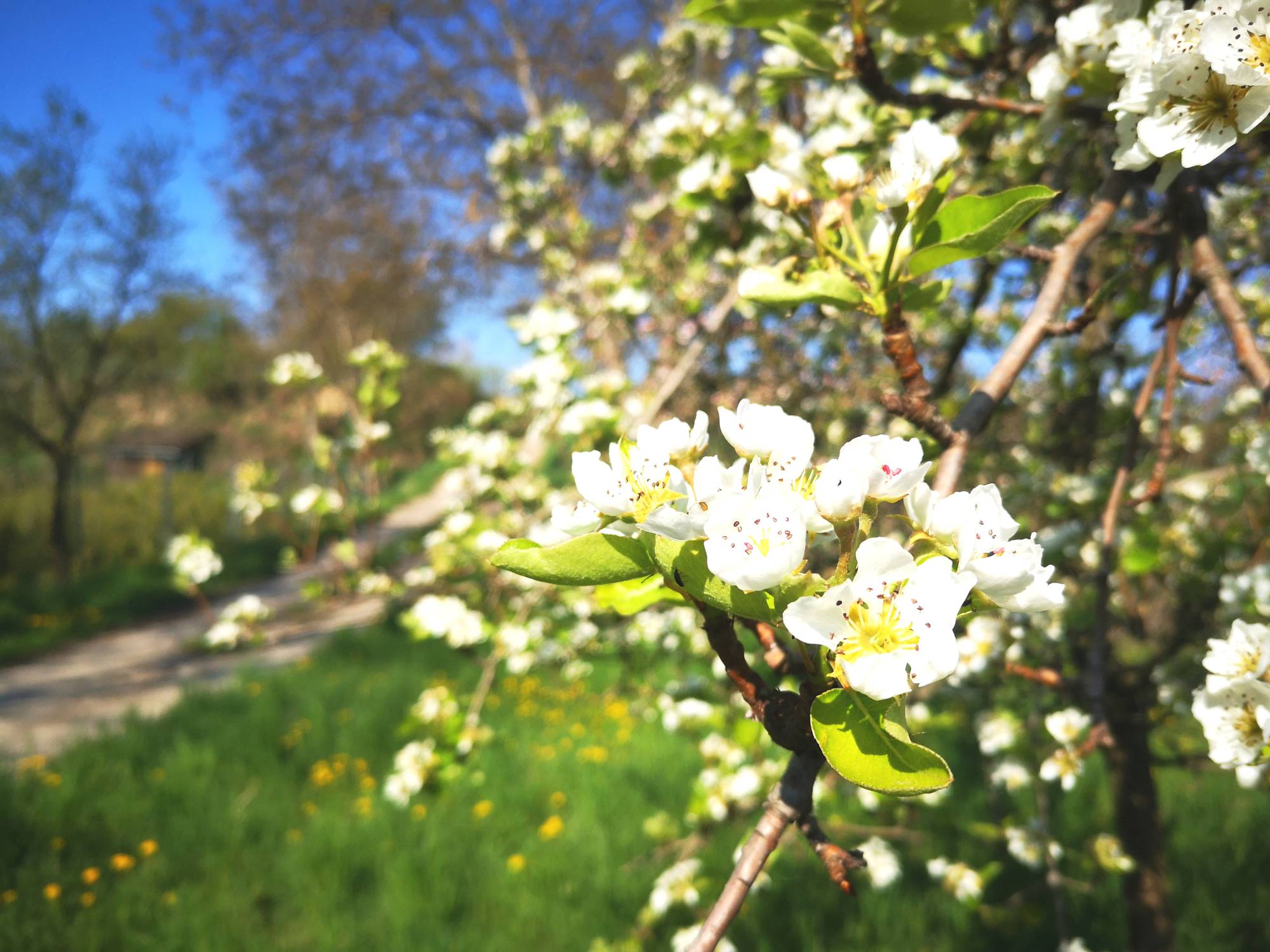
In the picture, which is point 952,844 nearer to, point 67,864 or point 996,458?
point 996,458

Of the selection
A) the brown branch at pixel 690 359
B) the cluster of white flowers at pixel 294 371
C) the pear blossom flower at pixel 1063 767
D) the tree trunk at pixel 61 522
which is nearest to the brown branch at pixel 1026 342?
the brown branch at pixel 690 359

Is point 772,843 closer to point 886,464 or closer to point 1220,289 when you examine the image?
point 886,464

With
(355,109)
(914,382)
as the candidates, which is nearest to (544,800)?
(914,382)

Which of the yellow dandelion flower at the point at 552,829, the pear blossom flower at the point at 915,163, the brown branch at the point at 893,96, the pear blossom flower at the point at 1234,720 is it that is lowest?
the yellow dandelion flower at the point at 552,829

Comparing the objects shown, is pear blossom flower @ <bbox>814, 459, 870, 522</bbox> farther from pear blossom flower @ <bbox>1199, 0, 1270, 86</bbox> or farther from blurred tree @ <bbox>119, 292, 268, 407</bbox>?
blurred tree @ <bbox>119, 292, 268, 407</bbox>

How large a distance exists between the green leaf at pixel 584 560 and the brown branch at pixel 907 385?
327mm

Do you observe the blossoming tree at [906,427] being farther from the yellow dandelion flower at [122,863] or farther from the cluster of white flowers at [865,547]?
the yellow dandelion flower at [122,863]

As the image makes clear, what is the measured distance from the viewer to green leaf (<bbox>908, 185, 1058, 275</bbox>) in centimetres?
65

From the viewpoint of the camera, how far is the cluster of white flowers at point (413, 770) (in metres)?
1.65

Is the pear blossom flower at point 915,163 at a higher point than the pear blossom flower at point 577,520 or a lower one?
higher

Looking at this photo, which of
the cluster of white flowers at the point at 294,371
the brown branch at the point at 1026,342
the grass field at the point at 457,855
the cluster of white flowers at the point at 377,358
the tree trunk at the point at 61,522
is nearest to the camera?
the brown branch at the point at 1026,342

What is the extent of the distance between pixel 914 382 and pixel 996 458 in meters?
1.91

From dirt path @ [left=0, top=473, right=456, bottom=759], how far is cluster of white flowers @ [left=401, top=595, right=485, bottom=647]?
822 mm

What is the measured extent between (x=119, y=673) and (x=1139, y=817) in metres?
6.83
